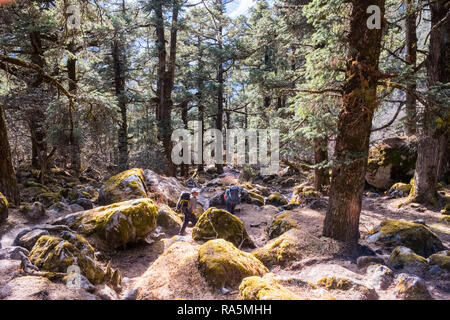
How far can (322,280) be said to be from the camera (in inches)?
173

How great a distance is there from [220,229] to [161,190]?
4844 mm

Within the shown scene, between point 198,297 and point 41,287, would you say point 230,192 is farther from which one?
point 41,287

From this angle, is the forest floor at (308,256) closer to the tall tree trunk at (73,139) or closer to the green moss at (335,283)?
the green moss at (335,283)

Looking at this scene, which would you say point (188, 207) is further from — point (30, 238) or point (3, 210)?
point (3, 210)

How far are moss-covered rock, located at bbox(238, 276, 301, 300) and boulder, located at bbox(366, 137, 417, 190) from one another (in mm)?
10464

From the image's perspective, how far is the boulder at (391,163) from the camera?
11.9 metres

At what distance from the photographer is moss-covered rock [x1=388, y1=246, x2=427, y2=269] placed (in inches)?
196

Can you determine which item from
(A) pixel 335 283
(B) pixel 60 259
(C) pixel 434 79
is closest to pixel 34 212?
(B) pixel 60 259

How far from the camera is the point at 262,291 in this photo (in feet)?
11.3

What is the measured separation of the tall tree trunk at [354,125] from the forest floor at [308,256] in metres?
0.79

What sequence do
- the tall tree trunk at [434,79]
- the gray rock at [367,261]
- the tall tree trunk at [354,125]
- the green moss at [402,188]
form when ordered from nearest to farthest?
1. the gray rock at [367,261]
2. the tall tree trunk at [354,125]
3. the tall tree trunk at [434,79]
4. the green moss at [402,188]

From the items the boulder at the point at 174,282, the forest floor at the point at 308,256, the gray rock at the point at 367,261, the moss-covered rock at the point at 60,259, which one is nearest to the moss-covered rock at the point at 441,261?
the forest floor at the point at 308,256

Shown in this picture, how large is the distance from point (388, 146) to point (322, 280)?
1037cm
